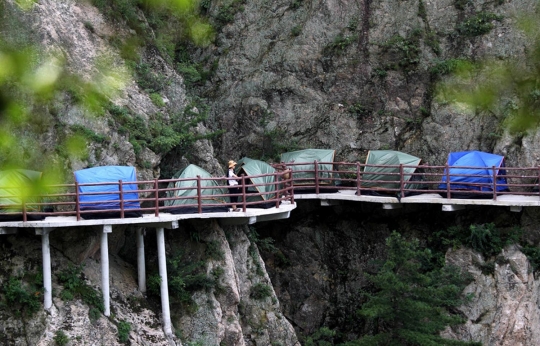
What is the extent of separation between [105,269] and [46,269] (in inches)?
68.8

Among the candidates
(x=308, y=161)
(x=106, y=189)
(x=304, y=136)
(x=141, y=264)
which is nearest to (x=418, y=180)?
(x=308, y=161)

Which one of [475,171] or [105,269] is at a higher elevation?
[475,171]

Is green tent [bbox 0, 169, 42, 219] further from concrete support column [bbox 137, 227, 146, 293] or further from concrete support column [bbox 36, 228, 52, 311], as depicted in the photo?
concrete support column [bbox 137, 227, 146, 293]

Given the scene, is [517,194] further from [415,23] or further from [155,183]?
[155,183]

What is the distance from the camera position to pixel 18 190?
25.6 metres

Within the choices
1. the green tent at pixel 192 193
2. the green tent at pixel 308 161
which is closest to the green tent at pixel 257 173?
the green tent at pixel 192 193

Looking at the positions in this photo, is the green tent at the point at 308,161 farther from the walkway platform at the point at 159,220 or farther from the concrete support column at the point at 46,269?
the concrete support column at the point at 46,269

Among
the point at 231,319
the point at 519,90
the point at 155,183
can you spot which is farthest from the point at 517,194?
the point at 155,183

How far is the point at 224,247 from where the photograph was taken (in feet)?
97.5

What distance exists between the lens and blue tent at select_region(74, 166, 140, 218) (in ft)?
85.9

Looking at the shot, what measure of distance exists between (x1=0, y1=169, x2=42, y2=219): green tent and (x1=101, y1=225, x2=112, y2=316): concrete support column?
85.1 inches

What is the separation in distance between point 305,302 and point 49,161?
44.5 feet

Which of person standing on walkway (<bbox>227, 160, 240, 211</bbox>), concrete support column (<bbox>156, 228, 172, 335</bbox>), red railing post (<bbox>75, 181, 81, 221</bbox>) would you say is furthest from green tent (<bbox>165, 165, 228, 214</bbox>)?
red railing post (<bbox>75, 181, 81, 221</bbox>)

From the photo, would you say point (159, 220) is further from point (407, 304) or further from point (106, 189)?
point (407, 304)
